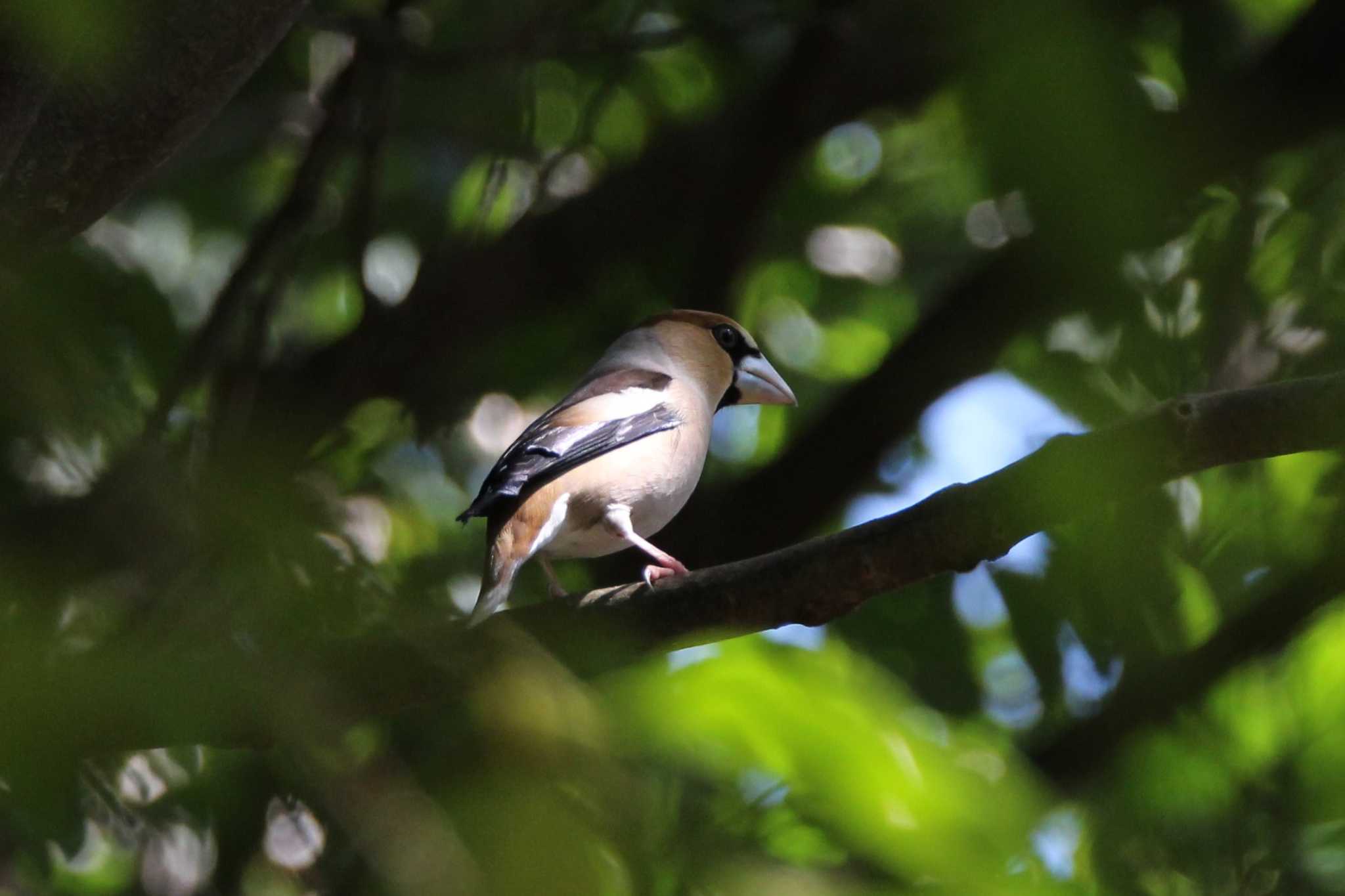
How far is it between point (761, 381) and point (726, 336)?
273mm

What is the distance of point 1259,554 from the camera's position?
8.27ft

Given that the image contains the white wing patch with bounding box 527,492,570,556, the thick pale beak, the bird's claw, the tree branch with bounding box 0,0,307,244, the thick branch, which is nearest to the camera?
the thick branch

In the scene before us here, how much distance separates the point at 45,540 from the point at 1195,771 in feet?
6.47

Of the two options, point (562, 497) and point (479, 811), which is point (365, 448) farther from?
point (479, 811)

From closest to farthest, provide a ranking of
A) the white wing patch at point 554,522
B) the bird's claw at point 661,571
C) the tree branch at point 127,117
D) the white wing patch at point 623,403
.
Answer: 1. the tree branch at point 127,117
2. the bird's claw at point 661,571
3. the white wing patch at point 554,522
4. the white wing patch at point 623,403

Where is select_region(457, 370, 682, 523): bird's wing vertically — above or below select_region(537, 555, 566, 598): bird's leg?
above

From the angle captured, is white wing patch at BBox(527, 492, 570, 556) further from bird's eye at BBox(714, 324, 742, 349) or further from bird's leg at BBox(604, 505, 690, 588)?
bird's eye at BBox(714, 324, 742, 349)

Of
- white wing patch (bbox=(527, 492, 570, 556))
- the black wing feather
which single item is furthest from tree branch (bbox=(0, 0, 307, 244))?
white wing patch (bbox=(527, 492, 570, 556))

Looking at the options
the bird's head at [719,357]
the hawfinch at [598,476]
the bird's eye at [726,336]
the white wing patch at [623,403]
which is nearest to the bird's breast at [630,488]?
the hawfinch at [598,476]

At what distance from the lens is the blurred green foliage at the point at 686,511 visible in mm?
719

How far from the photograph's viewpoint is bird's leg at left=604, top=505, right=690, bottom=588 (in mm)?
4410

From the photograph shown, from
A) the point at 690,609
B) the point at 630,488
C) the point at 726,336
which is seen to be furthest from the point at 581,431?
the point at 690,609

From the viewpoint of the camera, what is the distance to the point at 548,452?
455 centimetres

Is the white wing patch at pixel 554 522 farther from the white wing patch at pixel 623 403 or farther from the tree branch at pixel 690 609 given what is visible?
the tree branch at pixel 690 609
